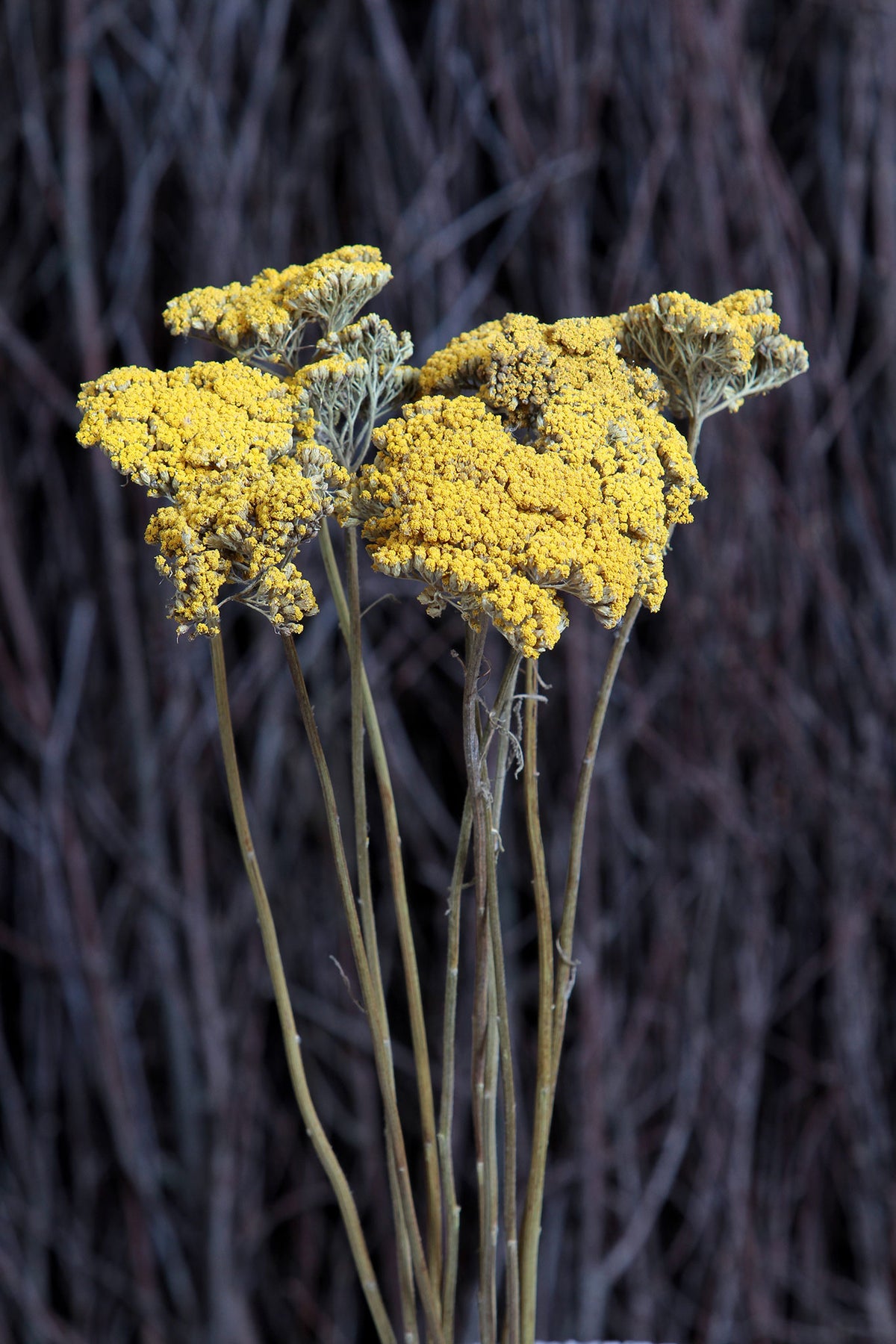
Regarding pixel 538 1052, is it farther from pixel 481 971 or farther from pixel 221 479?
pixel 221 479

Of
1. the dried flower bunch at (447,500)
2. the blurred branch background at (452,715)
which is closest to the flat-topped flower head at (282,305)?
the dried flower bunch at (447,500)

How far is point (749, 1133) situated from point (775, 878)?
0.82 ft

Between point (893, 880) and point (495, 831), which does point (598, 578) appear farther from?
point (893, 880)

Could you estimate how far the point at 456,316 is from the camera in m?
0.92

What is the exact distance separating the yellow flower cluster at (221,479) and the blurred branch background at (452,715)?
1.71 feet

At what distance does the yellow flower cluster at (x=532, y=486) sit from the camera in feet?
1.11

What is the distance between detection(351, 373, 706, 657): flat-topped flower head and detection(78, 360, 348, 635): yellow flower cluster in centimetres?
3

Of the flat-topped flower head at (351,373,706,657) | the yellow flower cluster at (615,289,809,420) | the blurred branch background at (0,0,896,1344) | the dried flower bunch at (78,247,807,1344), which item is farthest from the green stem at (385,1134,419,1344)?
the blurred branch background at (0,0,896,1344)

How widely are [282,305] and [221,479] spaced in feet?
0.32

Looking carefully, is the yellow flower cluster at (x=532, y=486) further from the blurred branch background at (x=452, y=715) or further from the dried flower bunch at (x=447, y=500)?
the blurred branch background at (x=452, y=715)

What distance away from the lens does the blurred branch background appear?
890 millimetres

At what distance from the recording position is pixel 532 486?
354 mm

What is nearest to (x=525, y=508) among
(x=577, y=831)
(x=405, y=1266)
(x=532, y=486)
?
(x=532, y=486)

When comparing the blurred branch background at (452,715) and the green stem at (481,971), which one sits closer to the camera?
the green stem at (481,971)
